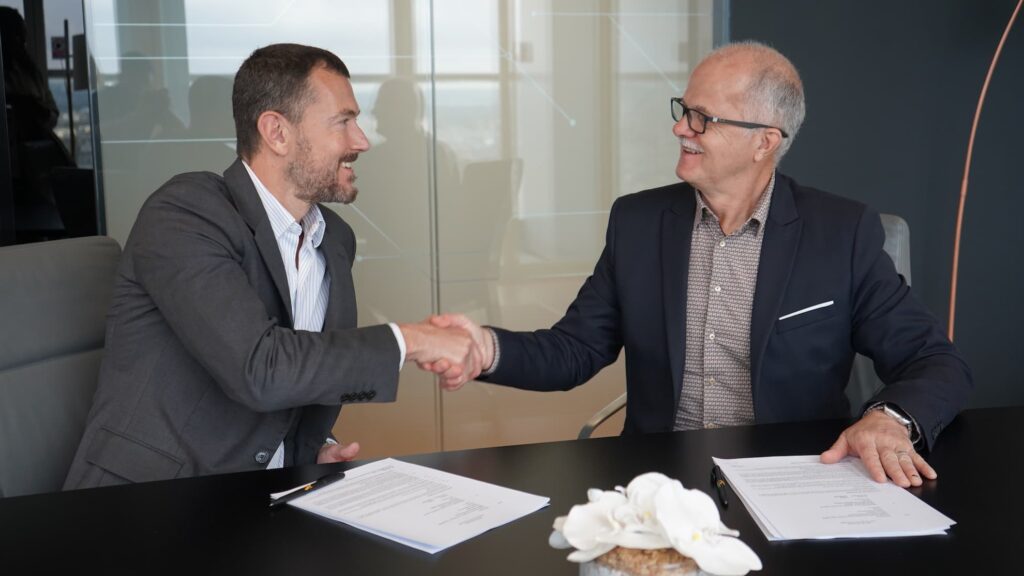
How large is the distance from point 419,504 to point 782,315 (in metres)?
1.11

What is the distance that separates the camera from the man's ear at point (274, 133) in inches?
93.0

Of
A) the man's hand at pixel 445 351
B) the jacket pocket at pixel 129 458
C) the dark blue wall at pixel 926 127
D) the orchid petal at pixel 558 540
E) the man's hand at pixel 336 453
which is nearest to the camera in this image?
the orchid petal at pixel 558 540

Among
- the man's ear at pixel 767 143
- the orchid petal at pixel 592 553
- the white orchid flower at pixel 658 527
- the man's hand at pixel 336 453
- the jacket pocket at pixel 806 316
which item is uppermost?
the man's ear at pixel 767 143

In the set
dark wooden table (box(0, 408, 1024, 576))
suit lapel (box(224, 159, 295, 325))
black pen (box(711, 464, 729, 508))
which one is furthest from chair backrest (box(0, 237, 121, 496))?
black pen (box(711, 464, 729, 508))

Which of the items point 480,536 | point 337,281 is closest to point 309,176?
point 337,281

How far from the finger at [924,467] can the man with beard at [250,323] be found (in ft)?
3.02

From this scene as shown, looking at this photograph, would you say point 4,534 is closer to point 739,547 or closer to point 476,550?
point 476,550

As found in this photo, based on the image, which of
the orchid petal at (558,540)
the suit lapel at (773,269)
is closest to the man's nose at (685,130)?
the suit lapel at (773,269)

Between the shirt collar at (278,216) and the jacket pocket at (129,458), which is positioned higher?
the shirt collar at (278,216)

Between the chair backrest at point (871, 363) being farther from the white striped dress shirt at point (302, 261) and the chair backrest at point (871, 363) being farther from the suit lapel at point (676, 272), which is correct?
the white striped dress shirt at point (302, 261)

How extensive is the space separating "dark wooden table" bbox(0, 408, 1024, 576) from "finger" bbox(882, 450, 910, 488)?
3cm

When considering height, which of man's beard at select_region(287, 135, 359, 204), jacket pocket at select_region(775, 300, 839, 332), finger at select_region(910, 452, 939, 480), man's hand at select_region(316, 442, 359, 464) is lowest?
man's hand at select_region(316, 442, 359, 464)

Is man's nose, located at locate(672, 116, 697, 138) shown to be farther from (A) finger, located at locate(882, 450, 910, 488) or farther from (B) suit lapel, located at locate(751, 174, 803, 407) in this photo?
(A) finger, located at locate(882, 450, 910, 488)

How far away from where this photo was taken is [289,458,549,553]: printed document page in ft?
4.55
